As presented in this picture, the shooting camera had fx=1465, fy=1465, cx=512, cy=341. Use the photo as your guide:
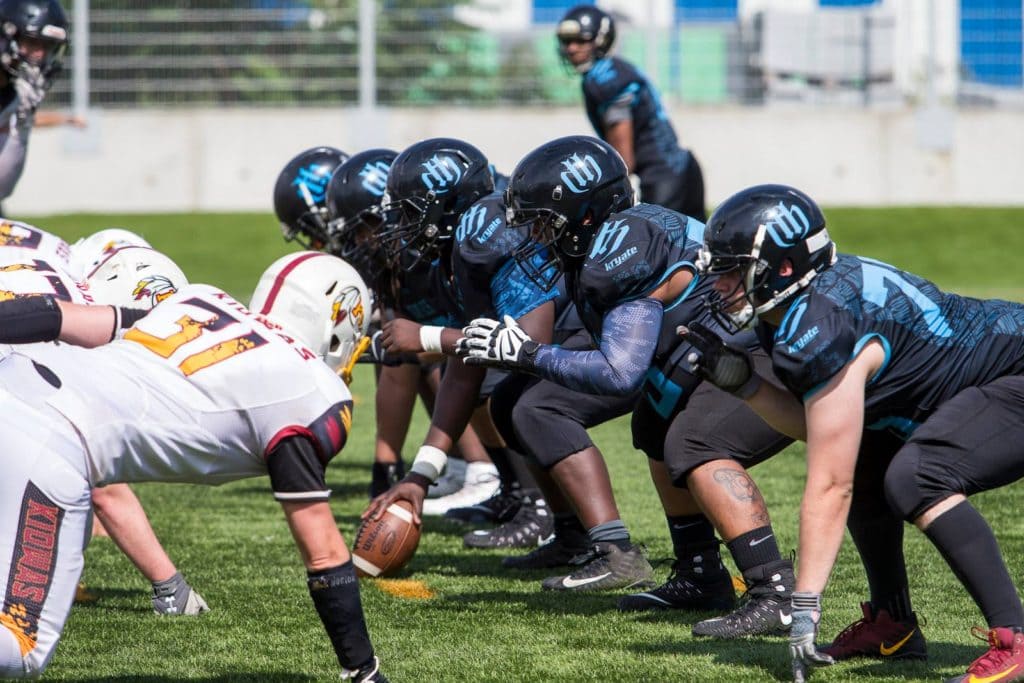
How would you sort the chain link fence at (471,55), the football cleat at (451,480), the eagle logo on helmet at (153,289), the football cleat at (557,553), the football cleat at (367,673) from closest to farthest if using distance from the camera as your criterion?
the football cleat at (367,673) < the eagle logo on helmet at (153,289) < the football cleat at (557,553) < the football cleat at (451,480) < the chain link fence at (471,55)

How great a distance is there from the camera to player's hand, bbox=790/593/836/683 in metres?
3.56

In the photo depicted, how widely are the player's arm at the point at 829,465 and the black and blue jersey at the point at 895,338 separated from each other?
0.15 ft

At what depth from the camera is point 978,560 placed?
3.63 meters

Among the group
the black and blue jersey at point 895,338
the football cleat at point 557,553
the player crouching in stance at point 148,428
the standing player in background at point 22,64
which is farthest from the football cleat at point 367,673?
the standing player in background at point 22,64

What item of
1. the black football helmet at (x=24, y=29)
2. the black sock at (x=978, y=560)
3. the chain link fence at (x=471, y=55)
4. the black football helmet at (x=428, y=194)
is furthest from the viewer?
the chain link fence at (x=471, y=55)

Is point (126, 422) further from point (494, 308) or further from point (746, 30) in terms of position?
point (746, 30)

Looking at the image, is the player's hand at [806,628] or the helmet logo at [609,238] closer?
the player's hand at [806,628]

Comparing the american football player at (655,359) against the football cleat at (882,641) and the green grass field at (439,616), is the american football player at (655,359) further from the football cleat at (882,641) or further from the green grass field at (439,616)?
the football cleat at (882,641)

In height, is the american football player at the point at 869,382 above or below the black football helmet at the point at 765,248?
below

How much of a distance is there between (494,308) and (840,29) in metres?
13.7

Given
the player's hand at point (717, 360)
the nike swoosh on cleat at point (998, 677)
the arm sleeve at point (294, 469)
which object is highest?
the player's hand at point (717, 360)

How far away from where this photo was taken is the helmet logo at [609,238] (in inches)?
163

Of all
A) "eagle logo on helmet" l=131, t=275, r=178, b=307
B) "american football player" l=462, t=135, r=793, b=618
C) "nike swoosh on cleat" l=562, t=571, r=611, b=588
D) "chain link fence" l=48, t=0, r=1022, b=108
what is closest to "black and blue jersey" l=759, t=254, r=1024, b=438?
"american football player" l=462, t=135, r=793, b=618

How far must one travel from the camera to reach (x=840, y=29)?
1745 cm
